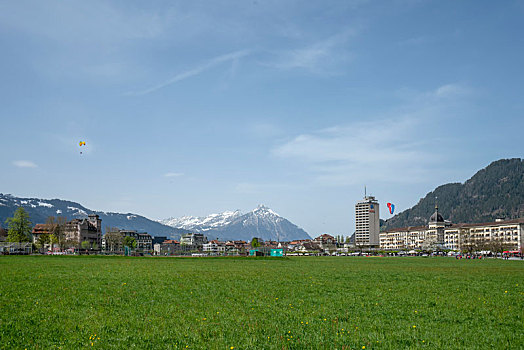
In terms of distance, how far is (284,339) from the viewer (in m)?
13.2

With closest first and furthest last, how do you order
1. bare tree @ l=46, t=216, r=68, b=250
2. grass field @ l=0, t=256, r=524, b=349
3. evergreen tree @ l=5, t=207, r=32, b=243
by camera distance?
grass field @ l=0, t=256, r=524, b=349
evergreen tree @ l=5, t=207, r=32, b=243
bare tree @ l=46, t=216, r=68, b=250

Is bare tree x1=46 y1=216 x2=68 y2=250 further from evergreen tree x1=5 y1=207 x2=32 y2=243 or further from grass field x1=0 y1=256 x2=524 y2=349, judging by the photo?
grass field x1=0 y1=256 x2=524 y2=349

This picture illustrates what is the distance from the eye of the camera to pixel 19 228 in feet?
427

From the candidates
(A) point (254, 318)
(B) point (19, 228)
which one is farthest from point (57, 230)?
(A) point (254, 318)

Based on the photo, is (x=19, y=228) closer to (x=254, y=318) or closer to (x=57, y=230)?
(x=57, y=230)

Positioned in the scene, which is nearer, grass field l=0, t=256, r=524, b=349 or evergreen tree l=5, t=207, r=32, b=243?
grass field l=0, t=256, r=524, b=349

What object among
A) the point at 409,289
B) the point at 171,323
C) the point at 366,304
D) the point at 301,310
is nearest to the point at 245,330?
the point at 171,323

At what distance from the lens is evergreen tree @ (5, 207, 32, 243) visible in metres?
129

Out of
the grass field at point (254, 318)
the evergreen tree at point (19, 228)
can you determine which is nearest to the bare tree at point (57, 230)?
the evergreen tree at point (19, 228)

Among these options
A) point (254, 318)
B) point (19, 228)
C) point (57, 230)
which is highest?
point (19, 228)

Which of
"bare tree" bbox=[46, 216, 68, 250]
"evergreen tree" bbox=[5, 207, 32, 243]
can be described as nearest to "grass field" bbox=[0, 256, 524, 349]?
"evergreen tree" bbox=[5, 207, 32, 243]

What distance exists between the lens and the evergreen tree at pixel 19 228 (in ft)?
424

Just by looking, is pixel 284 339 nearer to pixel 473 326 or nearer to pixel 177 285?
pixel 473 326

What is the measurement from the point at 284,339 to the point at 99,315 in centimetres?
728
